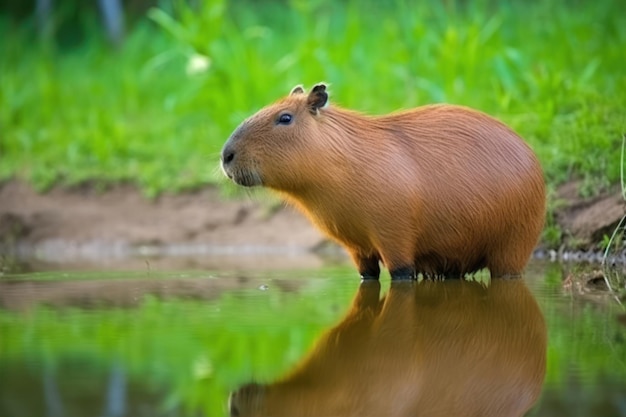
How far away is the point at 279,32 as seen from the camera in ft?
37.9

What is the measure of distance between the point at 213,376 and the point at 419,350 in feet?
2.19

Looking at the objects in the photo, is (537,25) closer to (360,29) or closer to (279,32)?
(360,29)

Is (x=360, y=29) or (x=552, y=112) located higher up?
(x=360, y=29)

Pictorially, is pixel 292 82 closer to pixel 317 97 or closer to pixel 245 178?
pixel 317 97

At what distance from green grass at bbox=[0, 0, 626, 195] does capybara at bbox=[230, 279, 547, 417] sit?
316 cm

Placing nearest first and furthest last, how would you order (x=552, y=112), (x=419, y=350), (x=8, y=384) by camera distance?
(x=8, y=384), (x=419, y=350), (x=552, y=112)

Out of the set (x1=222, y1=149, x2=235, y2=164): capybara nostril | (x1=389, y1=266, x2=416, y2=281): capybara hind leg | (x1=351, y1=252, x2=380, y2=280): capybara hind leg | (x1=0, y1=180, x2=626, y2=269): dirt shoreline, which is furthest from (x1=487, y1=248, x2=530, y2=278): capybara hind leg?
(x1=0, y1=180, x2=626, y2=269): dirt shoreline

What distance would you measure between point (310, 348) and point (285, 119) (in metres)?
2.04

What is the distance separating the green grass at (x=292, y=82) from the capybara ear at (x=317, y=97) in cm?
220

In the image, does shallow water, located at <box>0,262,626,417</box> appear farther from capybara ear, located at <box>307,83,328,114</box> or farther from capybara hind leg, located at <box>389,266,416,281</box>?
capybara ear, located at <box>307,83,328,114</box>

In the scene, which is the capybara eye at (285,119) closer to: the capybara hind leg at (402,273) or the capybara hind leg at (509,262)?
the capybara hind leg at (402,273)

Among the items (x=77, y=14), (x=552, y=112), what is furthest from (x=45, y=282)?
(x=77, y=14)

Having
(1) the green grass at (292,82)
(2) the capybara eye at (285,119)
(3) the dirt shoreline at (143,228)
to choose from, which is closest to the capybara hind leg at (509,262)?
(2) the capybara eye at (285,119)

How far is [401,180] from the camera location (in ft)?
18.6
